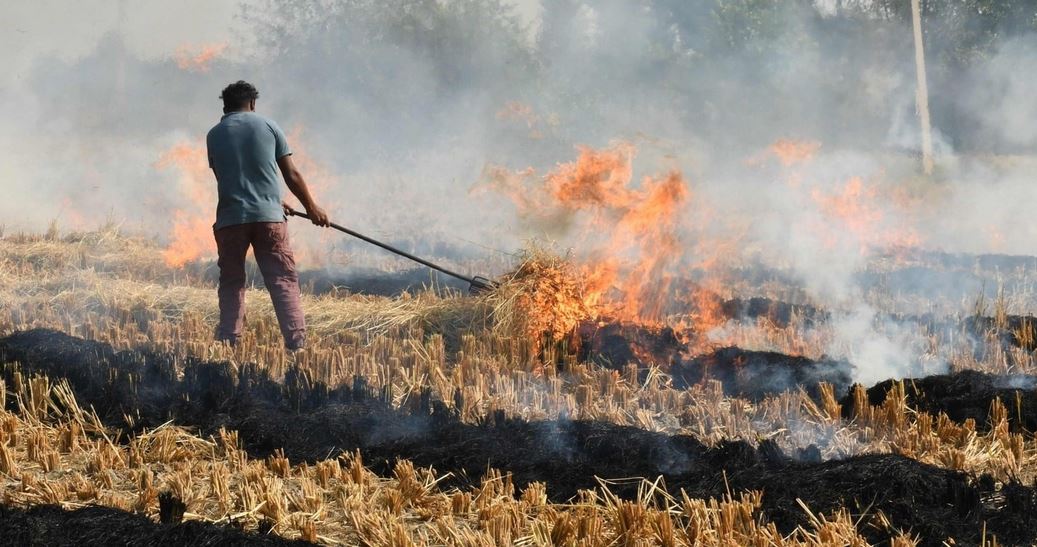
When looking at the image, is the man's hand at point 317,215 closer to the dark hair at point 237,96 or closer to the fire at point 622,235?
the dark hair at point 237,96

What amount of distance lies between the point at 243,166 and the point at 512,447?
3.45m

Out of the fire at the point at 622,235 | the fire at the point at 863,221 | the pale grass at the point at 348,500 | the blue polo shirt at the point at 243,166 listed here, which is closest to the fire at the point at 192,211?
the blue polo shirt at the point at 243,166

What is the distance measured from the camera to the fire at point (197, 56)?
24094 millimetres

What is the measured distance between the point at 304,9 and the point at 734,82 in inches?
412

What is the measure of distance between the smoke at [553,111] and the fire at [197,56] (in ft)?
0.25

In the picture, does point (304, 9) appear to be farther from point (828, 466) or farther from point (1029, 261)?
point (828, 466)

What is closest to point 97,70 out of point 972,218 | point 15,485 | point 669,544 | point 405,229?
point 405,229

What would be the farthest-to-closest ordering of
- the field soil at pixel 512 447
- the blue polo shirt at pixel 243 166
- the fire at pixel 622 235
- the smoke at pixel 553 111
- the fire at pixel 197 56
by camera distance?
the fire at pixel 197 56 < the smoke at pixel 553 111 < the fire at pixel 622 235 < the blue polo shirt at pixel 243 166 < the field soil at pixel 512 447

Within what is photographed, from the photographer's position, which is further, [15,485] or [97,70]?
[97,70]

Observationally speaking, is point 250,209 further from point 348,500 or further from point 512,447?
point 348,500

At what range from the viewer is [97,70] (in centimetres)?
2445

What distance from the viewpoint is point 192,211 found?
54.4 feet

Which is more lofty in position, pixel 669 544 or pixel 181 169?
pixel 181 169

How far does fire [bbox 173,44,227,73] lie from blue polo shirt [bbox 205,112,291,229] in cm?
1753
